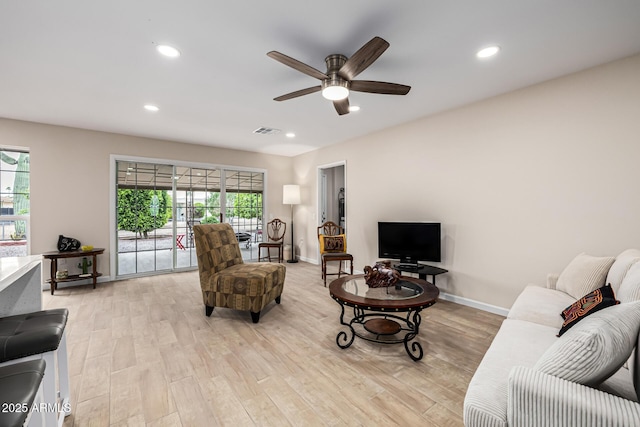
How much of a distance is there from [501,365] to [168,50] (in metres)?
3.17

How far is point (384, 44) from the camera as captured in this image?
5.91 feet

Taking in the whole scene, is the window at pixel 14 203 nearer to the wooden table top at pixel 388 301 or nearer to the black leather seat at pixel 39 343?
the black leather seat at pixel 39 343

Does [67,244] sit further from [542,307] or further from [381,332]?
[542,307]

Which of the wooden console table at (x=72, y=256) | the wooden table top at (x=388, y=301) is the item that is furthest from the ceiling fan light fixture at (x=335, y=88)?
the wooden console table at (x=72, y=256)

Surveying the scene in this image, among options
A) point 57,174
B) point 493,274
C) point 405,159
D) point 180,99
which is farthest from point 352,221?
point 57,174

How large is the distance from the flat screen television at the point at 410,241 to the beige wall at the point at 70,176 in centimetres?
439

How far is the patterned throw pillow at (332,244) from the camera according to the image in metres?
4.89

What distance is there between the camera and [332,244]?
16.1 ft

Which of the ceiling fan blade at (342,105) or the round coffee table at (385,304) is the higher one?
the ceiling fan blade at (342,105)

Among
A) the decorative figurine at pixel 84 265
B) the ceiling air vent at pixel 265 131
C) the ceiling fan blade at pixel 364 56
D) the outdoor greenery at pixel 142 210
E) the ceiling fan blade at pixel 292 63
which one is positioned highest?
the ceiling air vent at pixel 265 131

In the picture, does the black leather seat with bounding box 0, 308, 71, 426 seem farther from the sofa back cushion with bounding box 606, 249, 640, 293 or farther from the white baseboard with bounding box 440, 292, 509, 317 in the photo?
the white baseboard with bounding box 440, 292, 509, 317

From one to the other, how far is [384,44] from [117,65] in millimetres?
2410

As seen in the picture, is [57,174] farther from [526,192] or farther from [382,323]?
[526,192]

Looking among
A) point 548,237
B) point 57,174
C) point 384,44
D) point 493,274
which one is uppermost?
point 384,44
